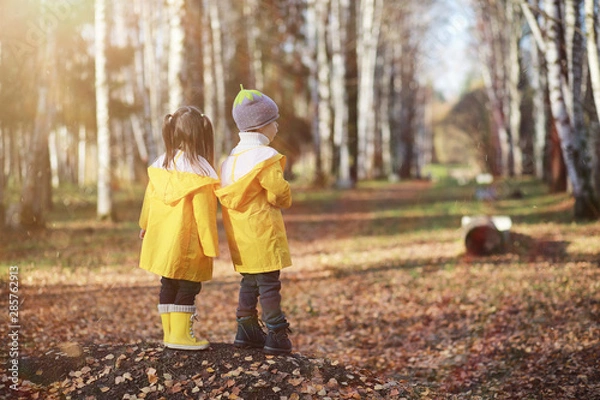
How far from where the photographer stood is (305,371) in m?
4.70

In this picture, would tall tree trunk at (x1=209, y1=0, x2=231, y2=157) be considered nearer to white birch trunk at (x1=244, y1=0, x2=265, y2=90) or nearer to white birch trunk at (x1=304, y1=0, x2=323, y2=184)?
white birch trunk at (x1=244, y1=0, x2=265, y2=90)

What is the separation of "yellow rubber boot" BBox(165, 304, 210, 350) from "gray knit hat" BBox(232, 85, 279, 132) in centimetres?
141

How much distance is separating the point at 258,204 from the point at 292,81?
→ 105ft

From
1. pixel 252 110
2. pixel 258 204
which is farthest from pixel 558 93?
pixel 258 204

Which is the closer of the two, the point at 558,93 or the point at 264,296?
the point at 264,296

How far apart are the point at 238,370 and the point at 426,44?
3775 centimetres

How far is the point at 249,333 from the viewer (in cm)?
489

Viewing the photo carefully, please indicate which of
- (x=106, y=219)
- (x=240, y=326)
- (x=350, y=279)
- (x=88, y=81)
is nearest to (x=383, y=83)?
(x=88, y=81)

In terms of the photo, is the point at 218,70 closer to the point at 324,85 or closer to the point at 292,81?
the point at 324,85

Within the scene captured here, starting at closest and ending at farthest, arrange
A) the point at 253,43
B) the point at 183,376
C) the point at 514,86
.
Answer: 1. the point at 183,376
2. the point at 253,43
3. the point at 514,86

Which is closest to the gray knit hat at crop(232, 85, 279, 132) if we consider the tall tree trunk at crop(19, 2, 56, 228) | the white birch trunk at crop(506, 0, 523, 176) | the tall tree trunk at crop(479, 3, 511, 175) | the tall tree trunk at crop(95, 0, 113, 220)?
the tall tree trunk at crop(19, 2, 56, 228)

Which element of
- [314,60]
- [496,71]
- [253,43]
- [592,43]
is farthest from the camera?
[496,71]

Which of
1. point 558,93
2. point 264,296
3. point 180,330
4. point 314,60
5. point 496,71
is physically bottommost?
point 180,330

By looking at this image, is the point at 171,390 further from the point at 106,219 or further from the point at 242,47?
the point at 242,47
